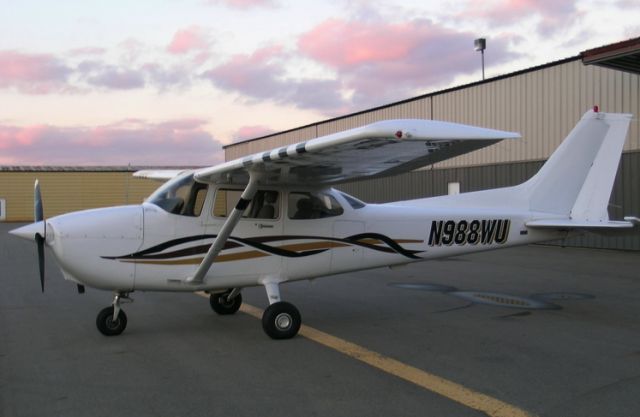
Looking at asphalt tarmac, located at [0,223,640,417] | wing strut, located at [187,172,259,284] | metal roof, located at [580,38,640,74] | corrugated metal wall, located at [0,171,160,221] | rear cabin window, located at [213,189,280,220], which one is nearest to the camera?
asphalt tarmac, located at [0,223,640,417]

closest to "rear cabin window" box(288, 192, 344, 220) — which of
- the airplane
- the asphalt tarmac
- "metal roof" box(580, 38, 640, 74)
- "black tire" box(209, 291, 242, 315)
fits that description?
the airplane

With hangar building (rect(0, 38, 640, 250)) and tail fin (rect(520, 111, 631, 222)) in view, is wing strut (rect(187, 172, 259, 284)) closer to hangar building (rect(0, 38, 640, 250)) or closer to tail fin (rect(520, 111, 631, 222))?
tail fin (rect(520, 111, 631, 222))

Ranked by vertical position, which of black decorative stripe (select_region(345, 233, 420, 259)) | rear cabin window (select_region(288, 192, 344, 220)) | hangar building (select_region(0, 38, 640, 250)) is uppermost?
hangar building (select_region(0, 38, 640, 250))

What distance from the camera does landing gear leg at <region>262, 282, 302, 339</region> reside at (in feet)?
20.0

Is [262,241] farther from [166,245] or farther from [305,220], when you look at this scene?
[166,245]

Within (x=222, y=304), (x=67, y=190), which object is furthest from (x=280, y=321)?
(x=67, y=190)

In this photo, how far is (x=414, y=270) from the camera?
12.6 m

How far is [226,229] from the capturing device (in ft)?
19.9

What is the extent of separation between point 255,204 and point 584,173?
501cm

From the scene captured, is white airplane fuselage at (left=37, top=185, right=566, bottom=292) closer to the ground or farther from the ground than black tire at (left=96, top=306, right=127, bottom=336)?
farther from the ground

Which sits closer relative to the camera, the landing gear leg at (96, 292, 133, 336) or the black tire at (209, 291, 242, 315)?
the landing gear leg at (96, 292, 133, 336)

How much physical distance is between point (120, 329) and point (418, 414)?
3.90 m

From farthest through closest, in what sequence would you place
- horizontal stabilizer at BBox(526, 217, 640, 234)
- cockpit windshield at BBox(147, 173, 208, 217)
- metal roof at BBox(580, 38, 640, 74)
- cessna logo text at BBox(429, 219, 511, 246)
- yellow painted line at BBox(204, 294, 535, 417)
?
metal roof at BBox(580, 38, 640, 74), cessna logo text at BBox(429, 219, 511, 246), horizontal stabilizer at BBox(526, 217, 640, 234), cockpit windshield at BBox(147, 173, 208, 217), yellow painted line at BBox(204, 294, 535, 417)

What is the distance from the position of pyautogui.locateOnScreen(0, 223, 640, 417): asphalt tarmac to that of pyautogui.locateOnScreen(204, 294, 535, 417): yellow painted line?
3 centimetres
